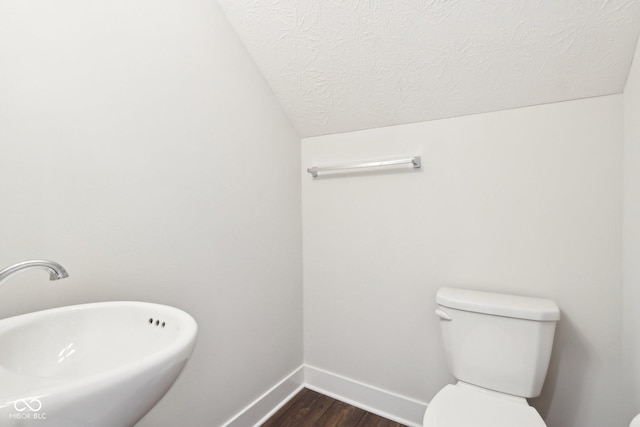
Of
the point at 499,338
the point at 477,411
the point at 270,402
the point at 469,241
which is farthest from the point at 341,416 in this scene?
the point at 469,241

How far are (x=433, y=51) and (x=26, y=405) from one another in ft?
4.73

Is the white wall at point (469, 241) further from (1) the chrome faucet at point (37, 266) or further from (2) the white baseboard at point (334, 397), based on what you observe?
(1) the chrome faucet at point (37, 266)

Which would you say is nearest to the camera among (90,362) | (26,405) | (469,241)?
(26,405)

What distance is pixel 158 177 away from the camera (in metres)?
1.11

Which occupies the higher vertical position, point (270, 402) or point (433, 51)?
point (433, 51)

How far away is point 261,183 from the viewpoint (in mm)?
1537

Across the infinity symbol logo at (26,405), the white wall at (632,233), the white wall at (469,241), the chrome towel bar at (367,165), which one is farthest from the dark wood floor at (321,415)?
the infinity symbol logo at (26,405)

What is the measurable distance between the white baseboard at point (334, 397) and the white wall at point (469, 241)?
42mm

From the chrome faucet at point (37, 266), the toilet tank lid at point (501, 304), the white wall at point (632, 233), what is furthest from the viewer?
the toilet tank lid at point (501, 304)

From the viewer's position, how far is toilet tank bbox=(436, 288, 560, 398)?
43.2 inches

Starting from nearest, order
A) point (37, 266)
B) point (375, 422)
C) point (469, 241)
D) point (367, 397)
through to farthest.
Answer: point (37, 266) < point (469, 241) < point (375, 422) < point (367, 397)

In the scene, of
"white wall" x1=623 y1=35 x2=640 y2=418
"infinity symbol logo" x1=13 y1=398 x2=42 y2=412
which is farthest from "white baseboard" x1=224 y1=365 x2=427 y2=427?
"infinity symbol logo" x1=13 y1=398 x2=42 y2=412

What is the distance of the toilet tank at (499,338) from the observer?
43.2 inches

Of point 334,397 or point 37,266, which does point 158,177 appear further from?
point 334,397
